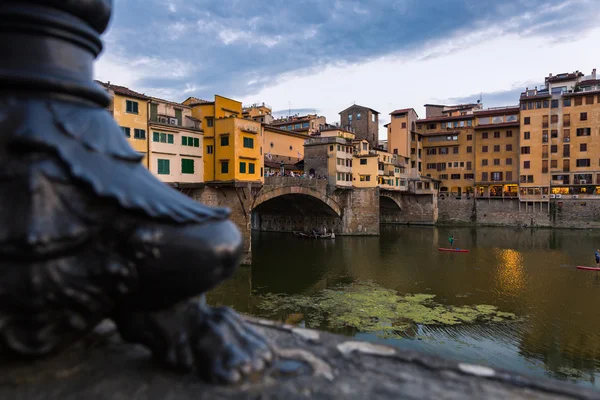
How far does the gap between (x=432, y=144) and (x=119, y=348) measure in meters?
61.3

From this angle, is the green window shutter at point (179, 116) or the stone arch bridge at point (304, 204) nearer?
the green window shutter at point (179, 116)

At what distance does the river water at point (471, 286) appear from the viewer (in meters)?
13.1

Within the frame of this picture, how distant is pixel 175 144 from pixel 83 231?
23860 millimetres

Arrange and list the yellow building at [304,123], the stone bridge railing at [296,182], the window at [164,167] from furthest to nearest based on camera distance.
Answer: the yellow building at [304,123], the stone bridge railing at [296,182], the window at [164,167]

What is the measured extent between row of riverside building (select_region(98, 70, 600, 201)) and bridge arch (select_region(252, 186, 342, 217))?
91.7 inches

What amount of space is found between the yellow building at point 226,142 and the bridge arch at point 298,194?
17.0 ft

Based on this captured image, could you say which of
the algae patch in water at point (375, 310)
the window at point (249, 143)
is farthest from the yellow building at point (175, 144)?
the algae patch in water at point (375, 310)

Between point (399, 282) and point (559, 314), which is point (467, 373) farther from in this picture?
point (399, 282)

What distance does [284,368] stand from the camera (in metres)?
2.73

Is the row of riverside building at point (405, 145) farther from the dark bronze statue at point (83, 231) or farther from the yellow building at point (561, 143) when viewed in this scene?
the dark bronze statue at point (83, 231)

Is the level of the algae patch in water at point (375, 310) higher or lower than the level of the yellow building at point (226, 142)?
lower

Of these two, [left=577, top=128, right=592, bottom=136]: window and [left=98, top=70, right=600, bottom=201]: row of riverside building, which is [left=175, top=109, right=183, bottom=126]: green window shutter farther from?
[left=577, top=128, right=592, bottom=136]: window

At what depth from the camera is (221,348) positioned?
2.61m

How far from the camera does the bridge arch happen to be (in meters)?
33.1
